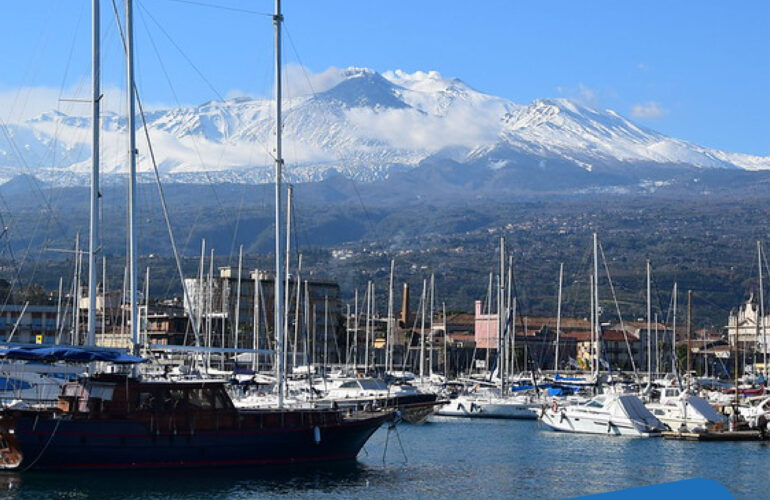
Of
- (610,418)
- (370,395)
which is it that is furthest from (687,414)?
(370,395)

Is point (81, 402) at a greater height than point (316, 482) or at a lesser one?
greater

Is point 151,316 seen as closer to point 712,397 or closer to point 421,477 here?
point 712,397

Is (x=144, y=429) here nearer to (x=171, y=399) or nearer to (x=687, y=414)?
(x=171, y=399)

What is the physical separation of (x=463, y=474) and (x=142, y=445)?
12.0 meters

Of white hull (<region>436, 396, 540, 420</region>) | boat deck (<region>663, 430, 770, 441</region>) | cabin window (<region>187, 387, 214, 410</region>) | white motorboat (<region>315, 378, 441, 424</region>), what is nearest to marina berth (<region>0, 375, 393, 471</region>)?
cabin window (<region>187, 387, 214, 410</region>)

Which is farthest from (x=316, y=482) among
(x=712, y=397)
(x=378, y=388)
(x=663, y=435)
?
(x=712, y=397)

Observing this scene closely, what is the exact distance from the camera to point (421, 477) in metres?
41.5

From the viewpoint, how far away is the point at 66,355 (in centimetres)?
3750

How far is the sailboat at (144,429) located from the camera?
36.6m

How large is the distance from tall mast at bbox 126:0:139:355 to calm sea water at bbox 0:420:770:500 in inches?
205

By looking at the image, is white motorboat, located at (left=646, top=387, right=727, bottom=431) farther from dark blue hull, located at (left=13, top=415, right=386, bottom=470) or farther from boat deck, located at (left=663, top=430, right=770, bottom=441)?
dark blue hull, located at (left=13, top=415, right=386, bottom=470)

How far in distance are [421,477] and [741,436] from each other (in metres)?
22.2

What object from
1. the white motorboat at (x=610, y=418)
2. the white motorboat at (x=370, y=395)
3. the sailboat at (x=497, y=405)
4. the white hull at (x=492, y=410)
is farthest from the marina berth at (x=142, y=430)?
the white hull at (x=492, y=410)

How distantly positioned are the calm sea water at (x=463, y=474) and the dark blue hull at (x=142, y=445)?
41 centimetres
